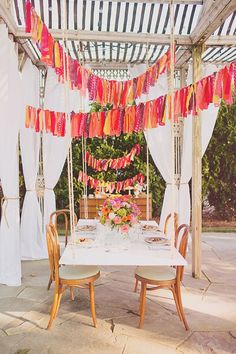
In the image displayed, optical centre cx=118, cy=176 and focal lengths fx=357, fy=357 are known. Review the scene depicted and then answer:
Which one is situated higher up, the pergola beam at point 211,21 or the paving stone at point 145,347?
the pergola beam at point 211,21

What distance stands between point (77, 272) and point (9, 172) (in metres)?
1.61

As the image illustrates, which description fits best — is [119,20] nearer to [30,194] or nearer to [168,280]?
[30,194]

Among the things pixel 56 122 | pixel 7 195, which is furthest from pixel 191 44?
pixel 7 195

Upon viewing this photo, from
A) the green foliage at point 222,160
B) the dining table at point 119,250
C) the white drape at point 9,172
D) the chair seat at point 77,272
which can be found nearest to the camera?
the dining table at point 119,250

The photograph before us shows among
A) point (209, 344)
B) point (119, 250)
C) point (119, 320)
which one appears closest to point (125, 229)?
point (119, 250)

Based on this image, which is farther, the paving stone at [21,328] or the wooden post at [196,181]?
the wooden post at [196,181]

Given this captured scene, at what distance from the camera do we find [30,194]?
18.0 feet

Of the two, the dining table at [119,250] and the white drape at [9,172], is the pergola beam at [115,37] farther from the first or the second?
the dining table at [119,250]

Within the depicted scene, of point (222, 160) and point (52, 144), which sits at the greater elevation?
point (52, 144)

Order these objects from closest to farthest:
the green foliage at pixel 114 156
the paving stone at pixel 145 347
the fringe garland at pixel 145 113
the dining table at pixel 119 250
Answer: the paving stone at pixel 145 347 → the dining table at pixel 119 250 → the fringe garland at pixel 145 113 → the green foliage at pixel 114 156

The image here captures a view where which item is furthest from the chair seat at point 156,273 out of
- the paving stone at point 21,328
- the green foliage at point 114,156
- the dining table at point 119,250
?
the green foliage at point 114,156

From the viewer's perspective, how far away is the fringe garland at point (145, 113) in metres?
3.03

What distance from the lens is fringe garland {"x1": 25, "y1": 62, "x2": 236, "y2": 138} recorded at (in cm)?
303

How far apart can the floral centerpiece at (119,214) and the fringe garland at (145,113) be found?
2.59 ft
